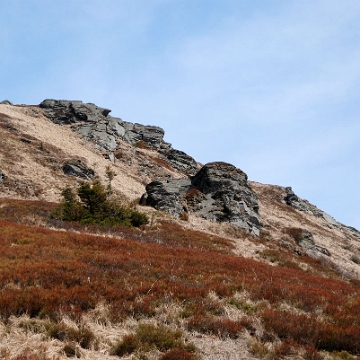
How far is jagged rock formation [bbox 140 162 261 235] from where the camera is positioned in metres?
36.0

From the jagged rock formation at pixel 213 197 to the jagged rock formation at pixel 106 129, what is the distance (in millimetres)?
31973

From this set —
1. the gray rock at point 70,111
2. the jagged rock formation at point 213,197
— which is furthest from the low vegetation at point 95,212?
the gray rock at point 70,111

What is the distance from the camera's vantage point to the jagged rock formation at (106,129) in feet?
237

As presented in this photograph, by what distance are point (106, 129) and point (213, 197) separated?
44.7 meters

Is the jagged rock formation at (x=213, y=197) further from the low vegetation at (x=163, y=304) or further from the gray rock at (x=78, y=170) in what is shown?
the low vegetation at (x=163, y=304)

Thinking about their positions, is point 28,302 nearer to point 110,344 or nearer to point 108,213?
point 110,344

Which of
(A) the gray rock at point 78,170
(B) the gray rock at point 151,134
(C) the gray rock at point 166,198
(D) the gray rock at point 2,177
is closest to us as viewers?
(C) the gray rock at point 166,198

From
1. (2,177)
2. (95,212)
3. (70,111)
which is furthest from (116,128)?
(95,212)

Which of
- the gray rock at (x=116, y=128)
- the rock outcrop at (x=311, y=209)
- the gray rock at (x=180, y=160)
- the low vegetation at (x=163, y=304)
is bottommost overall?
the low vegetation at (x=163, y=304)

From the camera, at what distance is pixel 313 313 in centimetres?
1018

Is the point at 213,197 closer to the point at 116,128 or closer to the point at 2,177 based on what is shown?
the point at 2,177

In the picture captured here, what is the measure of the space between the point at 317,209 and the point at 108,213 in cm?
6284

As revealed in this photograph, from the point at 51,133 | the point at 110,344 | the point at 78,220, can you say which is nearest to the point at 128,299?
the point at 110,344

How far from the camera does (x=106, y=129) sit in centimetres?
7631
